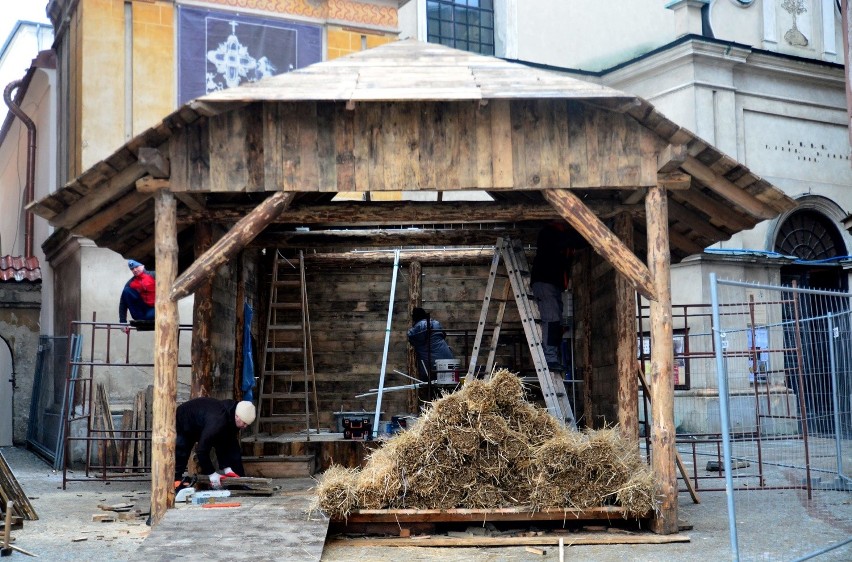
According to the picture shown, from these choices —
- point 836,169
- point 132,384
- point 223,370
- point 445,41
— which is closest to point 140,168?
point 223,370

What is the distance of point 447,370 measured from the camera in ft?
45.7

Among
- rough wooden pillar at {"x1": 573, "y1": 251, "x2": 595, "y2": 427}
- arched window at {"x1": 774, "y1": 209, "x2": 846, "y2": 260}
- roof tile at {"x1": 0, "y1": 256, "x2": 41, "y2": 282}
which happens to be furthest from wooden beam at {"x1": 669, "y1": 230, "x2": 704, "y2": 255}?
roof tile at {"x1": 0, "y1": 256, "x2": 41, "y2": 282}

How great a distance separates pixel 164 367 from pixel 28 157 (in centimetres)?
1392

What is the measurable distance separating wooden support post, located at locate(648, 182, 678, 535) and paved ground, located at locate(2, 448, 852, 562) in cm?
41

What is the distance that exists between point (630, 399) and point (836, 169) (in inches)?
561

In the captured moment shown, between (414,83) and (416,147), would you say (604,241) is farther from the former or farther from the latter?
(414,83)

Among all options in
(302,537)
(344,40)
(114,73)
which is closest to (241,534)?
(302,537)

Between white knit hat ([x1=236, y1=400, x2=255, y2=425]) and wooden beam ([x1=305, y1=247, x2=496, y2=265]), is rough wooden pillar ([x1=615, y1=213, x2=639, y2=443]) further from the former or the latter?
white knit hat ([x1=236, y1=400, x2=255, y2=425])

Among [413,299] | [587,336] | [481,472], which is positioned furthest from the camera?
[413,299]

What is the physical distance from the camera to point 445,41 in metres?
23.5

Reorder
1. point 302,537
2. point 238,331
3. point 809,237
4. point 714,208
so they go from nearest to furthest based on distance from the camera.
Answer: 1. point 302,537
2. point 714,208
3. point 238,331
4. point 809,237

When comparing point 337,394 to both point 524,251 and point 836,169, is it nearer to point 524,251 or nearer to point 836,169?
point 524,251

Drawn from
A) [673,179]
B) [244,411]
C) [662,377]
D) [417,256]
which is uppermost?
[673,179]

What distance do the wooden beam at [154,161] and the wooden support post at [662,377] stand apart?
486 centimetres
